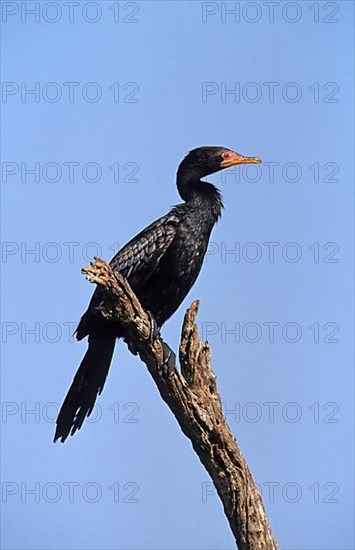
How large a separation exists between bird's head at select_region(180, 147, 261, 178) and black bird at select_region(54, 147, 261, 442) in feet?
1.50

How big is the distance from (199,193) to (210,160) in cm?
27

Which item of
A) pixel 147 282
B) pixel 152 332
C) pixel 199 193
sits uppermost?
pixel 199 193

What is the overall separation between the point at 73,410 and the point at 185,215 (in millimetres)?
1582

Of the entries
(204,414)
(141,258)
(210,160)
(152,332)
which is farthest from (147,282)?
(204,414)

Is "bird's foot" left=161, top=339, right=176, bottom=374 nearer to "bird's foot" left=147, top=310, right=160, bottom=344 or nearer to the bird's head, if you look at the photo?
"bird's foot" left=147, top=310, right=160, bottom=344

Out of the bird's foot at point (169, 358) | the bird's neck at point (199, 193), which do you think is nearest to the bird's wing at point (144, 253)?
the bird's neck at point (199, 193)

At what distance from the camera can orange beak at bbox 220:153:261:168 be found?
766 centimetres

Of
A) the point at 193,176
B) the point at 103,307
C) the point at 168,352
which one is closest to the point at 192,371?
the point at 168,352

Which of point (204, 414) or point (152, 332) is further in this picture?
point (152, 332)

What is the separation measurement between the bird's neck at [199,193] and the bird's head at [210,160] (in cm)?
6

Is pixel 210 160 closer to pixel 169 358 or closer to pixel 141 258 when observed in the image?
pixel 141 258

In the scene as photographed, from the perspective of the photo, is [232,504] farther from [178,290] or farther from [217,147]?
[217,147]

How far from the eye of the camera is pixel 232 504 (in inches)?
250

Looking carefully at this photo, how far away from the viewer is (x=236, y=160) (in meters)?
7.73
